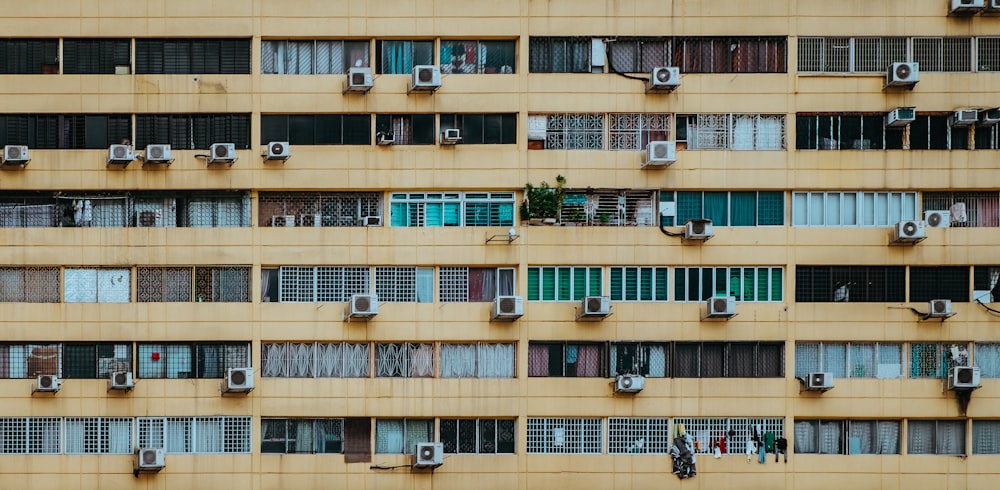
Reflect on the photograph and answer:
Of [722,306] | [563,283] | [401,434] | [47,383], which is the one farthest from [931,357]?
[47,383]

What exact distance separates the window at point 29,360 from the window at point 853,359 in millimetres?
14640

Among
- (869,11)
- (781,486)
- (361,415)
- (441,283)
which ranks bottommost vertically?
(781,486)

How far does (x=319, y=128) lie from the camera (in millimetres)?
20531

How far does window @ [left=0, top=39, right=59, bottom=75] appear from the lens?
67.5 ft

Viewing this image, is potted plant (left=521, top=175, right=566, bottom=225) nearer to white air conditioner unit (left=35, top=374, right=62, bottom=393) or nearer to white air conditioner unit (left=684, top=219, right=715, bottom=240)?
white air conditioner unit (left=684, top=219, right=715, bottom=240)

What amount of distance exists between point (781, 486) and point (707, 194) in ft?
19.4

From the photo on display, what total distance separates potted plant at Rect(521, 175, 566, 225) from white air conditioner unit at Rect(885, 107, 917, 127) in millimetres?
6490

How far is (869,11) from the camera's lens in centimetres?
2058

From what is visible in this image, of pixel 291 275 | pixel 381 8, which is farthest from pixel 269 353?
pixel 381 8

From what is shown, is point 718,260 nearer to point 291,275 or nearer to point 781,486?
point 781,486

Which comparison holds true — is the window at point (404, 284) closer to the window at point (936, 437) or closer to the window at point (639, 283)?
the window at point (639, 283)

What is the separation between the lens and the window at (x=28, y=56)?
20562 millimetres

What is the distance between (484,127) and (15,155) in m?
9.10

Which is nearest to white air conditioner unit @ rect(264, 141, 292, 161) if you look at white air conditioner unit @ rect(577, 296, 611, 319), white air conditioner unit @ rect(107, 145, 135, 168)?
white air conditioner unit @ rect(107, 145, 135, 168)
